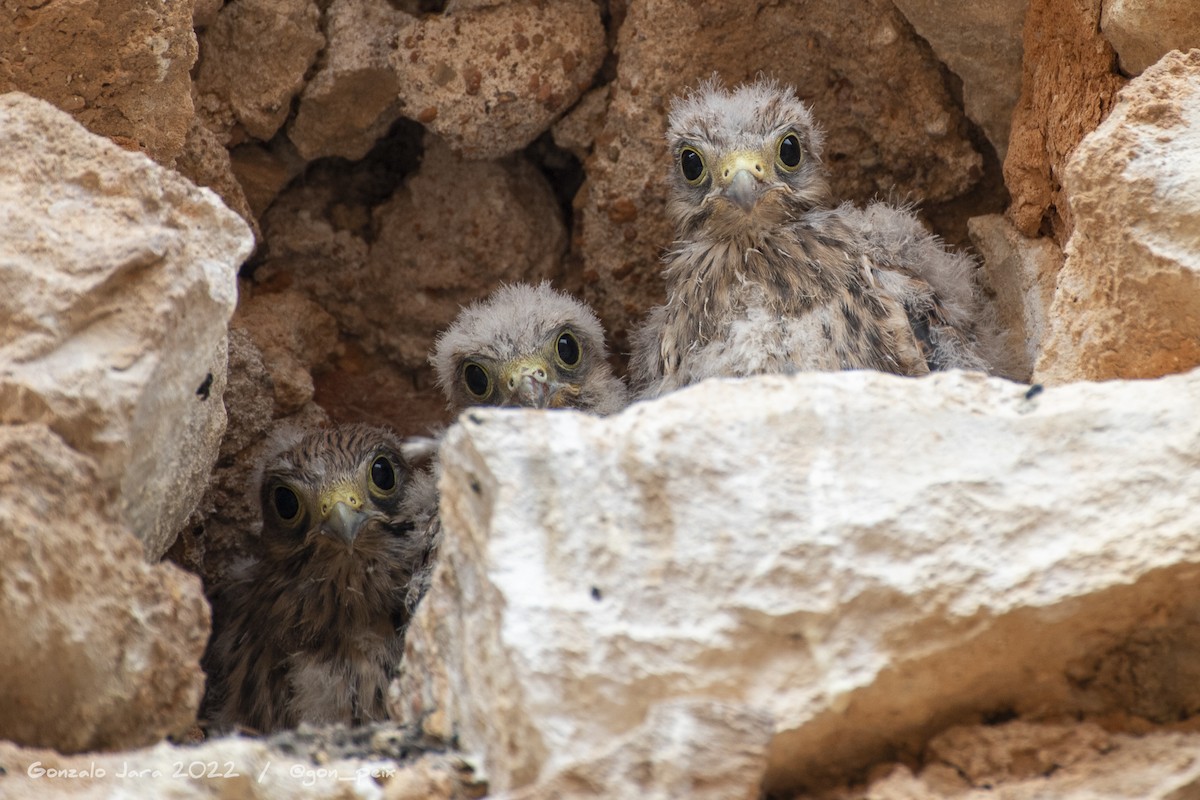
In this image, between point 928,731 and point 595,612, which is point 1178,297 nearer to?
point 928,731

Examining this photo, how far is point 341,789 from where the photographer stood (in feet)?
9.36

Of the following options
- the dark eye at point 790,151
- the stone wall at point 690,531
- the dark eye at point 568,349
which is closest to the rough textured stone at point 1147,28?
the stone wall at point 690,531

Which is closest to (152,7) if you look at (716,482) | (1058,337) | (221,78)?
(221,78)

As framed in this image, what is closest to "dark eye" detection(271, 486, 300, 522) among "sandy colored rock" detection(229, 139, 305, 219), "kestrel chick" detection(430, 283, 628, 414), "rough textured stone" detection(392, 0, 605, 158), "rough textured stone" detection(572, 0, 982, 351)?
"kestrel chick" detection(430, 283, 628, 414)

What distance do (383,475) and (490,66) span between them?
146cm

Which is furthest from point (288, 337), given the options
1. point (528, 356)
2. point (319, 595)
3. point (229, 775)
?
point (229, 775)

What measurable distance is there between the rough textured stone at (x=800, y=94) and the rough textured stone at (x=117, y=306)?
6.96 feet

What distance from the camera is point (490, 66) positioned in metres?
5.18

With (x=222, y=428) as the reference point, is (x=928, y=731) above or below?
below

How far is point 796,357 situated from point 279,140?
221 centimetres

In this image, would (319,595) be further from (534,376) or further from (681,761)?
(681,761)

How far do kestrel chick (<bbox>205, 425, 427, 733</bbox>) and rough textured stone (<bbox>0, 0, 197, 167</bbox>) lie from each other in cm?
117

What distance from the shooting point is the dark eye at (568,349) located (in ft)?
16.8

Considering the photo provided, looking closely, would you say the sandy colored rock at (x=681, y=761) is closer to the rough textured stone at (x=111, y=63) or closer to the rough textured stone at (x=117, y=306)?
the rough textured stone at (x=117, y=306)
